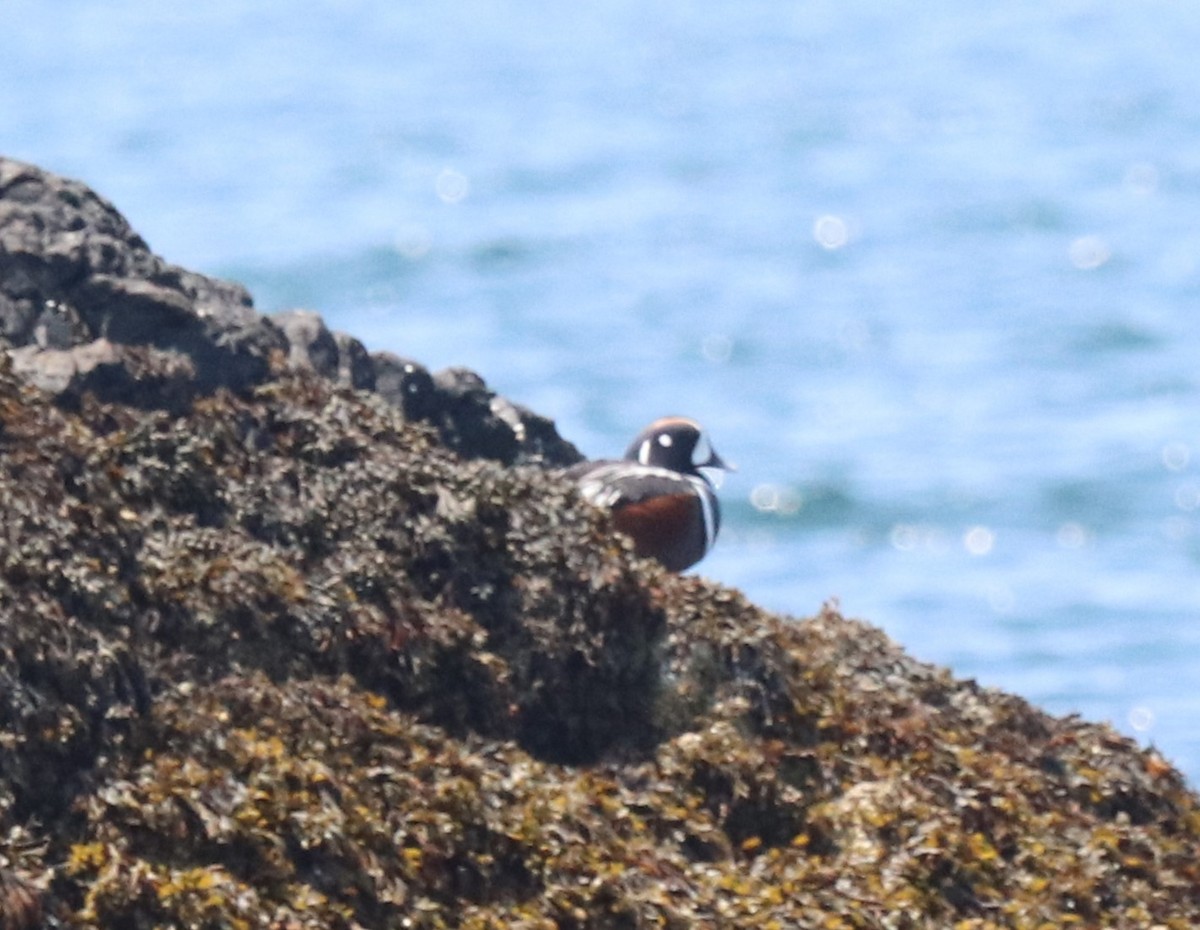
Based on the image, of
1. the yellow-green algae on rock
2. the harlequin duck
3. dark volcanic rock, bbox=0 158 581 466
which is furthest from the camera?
the harlequin duck

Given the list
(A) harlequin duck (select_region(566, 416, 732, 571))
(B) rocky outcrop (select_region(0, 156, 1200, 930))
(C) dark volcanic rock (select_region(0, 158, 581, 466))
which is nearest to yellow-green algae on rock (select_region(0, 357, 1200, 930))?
(B) rocky outcrop (select_region(0, 156, 1200, 930))

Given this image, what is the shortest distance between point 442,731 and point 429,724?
3.5 inches

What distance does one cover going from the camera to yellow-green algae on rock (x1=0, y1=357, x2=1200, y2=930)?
537cm

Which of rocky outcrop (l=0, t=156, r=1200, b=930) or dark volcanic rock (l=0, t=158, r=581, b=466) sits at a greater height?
dark volcanic rock (l=0, t=158, r=581, b=466)

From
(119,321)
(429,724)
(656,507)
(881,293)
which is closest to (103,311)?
(119,321)

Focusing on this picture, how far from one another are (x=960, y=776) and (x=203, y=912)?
2.29 metres

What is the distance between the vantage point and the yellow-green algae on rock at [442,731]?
5.37 metres

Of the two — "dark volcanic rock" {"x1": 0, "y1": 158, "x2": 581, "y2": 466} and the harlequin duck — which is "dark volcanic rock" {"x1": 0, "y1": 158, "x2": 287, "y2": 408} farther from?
the harlequin duck

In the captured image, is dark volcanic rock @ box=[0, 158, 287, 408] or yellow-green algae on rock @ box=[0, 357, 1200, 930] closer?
yellow-green algae on rock @ box=[0, 357, 1200, 930]

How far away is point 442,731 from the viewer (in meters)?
6.02

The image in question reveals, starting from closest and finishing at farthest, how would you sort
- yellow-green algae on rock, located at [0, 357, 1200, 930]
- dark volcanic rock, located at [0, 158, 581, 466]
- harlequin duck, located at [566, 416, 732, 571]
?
yellow-green algae on rock, located at [0, 357, 1200, 930], dark volcanic rock, located at [0, 158, 581, 466], harlequin duck, located at [566, 416, 732, 571]

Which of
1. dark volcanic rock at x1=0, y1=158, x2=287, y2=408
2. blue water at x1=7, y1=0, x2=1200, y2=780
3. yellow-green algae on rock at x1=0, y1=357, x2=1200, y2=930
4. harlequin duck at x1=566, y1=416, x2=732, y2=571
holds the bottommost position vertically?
yellow-green algae on rock at x1=0, y1=357, x2=1200, y2=930

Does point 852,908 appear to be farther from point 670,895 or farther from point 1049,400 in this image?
point 1049,400

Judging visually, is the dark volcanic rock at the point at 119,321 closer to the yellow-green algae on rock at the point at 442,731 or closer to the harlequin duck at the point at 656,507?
the yellow-green algae on rock at the point at 442,731
